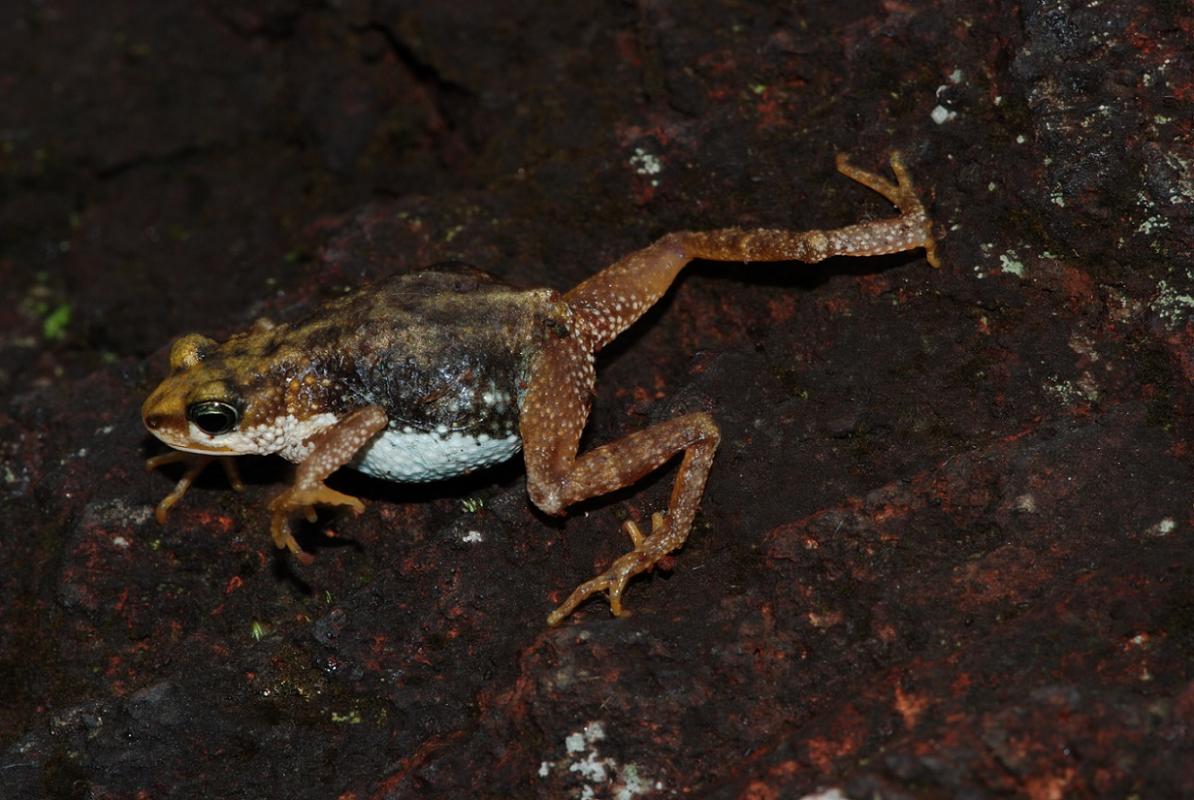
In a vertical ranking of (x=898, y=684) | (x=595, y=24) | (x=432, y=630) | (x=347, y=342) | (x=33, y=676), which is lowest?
(x=33, y=676)

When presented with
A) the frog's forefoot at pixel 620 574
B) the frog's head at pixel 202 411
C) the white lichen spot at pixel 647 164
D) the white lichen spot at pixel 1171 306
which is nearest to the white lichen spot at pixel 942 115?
the white lichen spot at pixel 1171 306

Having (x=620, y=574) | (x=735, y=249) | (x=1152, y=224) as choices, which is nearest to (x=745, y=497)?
(x=620, y=574)

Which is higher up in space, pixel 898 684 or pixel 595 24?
pixel 595 24

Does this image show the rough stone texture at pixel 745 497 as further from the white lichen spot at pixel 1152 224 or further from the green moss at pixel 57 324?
the green moss at pixel 57 324

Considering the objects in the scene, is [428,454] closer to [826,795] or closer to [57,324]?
[826,795]

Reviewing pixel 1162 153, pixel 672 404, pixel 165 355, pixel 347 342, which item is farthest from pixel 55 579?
pixel 1162 153

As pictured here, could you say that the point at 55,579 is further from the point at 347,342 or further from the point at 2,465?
the point at 347,342

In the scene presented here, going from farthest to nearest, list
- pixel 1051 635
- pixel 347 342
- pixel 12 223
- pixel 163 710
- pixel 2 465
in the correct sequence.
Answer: pixel 12 223
pixel 2 465
pixel 347 342
pixel 163 710
pixel 1051 635
